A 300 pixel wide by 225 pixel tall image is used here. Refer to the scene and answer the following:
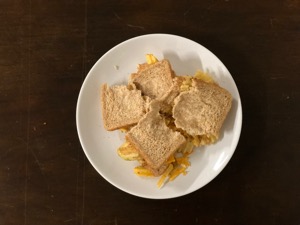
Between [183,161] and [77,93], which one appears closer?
[183,161]

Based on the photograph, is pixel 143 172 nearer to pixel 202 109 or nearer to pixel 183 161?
pixel 183 161

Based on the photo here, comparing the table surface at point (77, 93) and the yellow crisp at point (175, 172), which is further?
the table surface at point (77, 93)

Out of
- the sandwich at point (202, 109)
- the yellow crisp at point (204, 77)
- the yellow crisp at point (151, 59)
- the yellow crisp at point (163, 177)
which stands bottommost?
the yellow crisp at point (163, 177)

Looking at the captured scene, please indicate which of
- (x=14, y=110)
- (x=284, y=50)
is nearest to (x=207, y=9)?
(x=284, y=50)

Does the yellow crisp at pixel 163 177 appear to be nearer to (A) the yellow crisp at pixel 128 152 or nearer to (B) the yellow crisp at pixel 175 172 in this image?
(B) the yellow crisp at pixel 175 172

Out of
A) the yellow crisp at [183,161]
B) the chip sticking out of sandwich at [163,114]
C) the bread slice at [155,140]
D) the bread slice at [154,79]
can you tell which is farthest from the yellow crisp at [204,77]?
the yellow crisp at [183,161]

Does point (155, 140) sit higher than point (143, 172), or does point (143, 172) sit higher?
point (155, 140)

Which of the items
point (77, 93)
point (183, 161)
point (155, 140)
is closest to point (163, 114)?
point (155, 140)

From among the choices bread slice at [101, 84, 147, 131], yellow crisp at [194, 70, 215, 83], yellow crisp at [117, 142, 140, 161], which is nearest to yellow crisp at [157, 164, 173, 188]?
yellow crisp at [117, 142, 140, 161]
